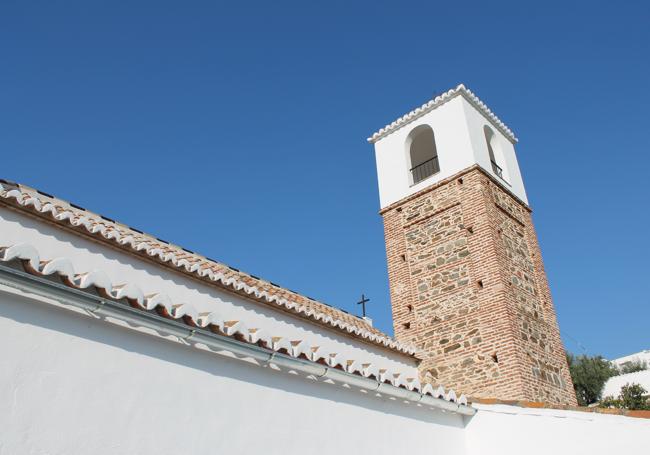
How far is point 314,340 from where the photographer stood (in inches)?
352

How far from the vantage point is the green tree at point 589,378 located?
2631 centimetres

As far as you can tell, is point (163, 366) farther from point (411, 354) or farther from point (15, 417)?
point (411, 354)

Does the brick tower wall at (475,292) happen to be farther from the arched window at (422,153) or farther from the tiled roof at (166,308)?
the tiled roof at (166,308)

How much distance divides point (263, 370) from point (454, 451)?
2778mm

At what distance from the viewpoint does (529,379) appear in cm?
947

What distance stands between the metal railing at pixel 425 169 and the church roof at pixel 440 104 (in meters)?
1.07

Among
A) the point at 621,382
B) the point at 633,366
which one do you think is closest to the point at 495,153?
the point at 621,382

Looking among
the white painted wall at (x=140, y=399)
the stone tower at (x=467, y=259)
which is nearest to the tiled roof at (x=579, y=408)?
→ the white painted wall at (x=140, y=399)

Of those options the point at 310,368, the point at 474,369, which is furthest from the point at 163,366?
the point at 474,369

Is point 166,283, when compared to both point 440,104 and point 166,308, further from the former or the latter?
point 440,104

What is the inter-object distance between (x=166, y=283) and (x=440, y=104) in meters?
7.66

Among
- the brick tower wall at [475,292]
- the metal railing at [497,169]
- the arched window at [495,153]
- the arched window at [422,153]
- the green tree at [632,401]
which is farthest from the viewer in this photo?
the green tree at [632,401]

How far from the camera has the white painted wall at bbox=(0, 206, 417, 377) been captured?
6266 millimetres

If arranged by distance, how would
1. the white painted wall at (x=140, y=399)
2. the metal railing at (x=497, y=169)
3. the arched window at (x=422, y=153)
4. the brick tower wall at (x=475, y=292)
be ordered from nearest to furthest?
1. the white painted wall at (x=140, y=399)
2. the brick tower wall at (x=475, y=292)
3. the metal railing at (x=497, y=169)
4. the arched window at (x=422, y=153)
